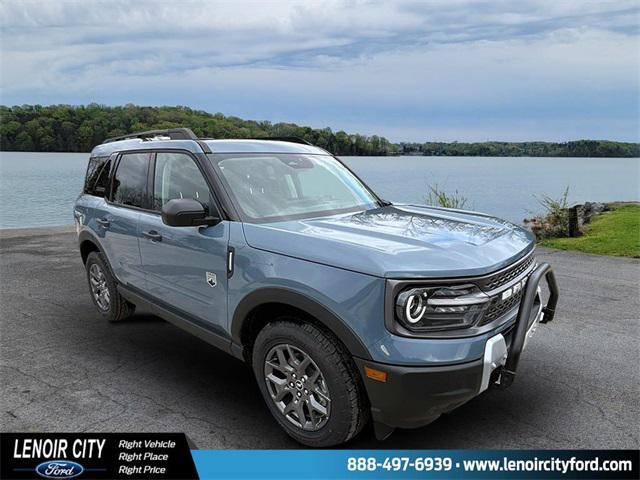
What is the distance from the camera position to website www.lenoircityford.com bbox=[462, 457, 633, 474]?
114 inches

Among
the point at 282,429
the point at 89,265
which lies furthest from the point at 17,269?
the point at 282,429

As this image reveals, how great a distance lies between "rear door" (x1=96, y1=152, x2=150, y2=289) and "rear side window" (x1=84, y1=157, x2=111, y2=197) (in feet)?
0.76

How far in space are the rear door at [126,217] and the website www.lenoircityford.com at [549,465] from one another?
305 cm

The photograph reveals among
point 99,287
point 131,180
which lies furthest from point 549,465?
point 99,287

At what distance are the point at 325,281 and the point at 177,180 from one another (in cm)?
190

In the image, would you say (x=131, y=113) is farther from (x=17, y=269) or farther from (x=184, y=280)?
(x=184, y=280)

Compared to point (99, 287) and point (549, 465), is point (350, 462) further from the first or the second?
point (99, 287)

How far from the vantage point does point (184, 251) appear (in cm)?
372

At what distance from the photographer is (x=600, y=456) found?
2994mm

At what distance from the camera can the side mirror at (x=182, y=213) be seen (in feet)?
10.8

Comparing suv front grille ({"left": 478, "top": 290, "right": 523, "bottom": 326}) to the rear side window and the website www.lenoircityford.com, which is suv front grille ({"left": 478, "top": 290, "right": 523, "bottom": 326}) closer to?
the website www.lenoircityford.com

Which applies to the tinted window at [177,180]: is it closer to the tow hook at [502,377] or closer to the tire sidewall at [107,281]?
the tire sidewall at [107,281]

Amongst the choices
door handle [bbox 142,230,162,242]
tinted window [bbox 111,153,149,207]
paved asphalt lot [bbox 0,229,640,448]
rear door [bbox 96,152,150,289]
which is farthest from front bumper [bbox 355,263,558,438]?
tinted window [bbox 111,153,149,207]

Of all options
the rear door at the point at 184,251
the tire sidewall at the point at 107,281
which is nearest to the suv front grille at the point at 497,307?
the rear door at the point at 184,251
